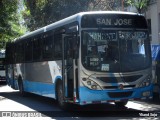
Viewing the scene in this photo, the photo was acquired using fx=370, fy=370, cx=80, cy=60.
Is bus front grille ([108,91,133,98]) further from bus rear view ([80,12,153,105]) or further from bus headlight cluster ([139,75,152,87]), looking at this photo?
bus headlight cluster ([139,75,152,87])

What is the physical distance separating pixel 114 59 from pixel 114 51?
0.82ft

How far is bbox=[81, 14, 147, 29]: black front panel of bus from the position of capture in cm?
1156

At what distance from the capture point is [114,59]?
452 inches

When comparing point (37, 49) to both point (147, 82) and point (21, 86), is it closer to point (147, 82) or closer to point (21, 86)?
point (21, 86)

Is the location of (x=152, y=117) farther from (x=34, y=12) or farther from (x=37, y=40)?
(x=34, y=12)

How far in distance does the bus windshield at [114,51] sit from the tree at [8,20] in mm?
14473

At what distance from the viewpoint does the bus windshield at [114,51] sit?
11.3m

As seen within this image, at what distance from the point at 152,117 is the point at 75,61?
9.47ft

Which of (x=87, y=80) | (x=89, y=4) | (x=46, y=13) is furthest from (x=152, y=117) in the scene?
(x=46, y=13)

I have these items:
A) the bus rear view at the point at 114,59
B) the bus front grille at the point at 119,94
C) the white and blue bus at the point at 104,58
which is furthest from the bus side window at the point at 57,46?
the bus front grille at the point at 119,94

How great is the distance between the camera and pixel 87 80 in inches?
440

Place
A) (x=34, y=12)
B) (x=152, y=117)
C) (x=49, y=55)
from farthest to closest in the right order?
1. (x=34, y=12)
2. (x=49, y=55)
3. (x=152, y=117)

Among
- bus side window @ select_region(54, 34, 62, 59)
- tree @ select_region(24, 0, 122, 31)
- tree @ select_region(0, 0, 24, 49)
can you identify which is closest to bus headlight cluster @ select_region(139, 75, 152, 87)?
bus side window @ select_region(54, 34, 62, 59)

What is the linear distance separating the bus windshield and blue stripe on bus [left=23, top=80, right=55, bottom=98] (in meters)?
3.27
